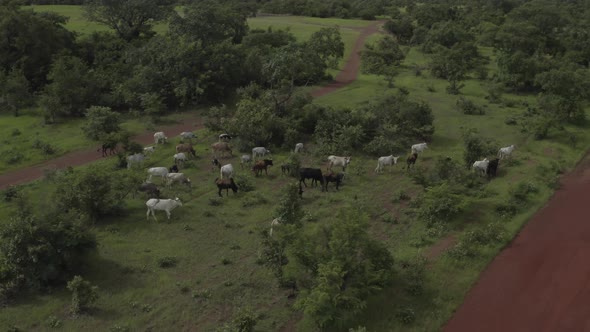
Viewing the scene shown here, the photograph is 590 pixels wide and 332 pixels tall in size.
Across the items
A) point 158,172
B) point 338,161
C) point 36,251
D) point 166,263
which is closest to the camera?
point 36,251

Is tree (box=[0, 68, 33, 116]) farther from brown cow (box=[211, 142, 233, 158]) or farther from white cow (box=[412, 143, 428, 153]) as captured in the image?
white cow (box=[412, 143, 428, 153])

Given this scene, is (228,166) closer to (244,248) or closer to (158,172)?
(158,172)

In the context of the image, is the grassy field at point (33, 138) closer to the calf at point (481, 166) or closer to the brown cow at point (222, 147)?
the brown cow at point (222, 147)

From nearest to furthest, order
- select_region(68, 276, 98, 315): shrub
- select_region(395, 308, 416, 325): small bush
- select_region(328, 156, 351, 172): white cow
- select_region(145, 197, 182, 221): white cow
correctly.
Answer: select_region(395, 308, 416, 325): small bush < select_region(68, 276, 98, 315): shrub < select_region(145, 197, 182, 221): white cow < select_region(328, 156, 351, 172): white cow

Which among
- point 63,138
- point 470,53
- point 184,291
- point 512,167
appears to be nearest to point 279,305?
point 184,291

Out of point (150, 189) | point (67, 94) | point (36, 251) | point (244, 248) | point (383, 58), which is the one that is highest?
point (36, 251)

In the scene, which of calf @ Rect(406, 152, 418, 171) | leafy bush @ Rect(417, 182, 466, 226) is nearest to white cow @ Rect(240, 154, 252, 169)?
calf @ Rect(406, 152, 418, 171)

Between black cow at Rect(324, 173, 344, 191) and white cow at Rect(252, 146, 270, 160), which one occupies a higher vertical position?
black cow at Rect(324, 173, 344, 191)

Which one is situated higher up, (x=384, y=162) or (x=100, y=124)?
(x=100, y=124)

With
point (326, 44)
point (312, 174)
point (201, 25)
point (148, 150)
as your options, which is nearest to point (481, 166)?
point (312, 174)

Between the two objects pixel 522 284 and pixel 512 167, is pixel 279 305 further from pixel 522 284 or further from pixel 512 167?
pixel 512 167
